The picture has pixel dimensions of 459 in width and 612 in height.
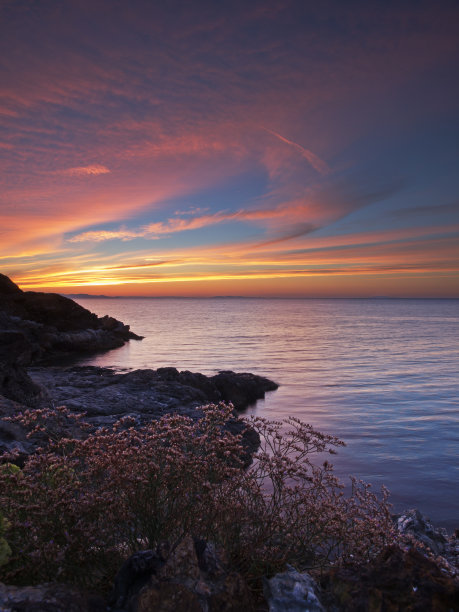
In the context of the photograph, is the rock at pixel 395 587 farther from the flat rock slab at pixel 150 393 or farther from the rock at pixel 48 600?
the flat rock slab at pixel 150 393

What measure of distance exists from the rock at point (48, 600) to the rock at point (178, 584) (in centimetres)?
23

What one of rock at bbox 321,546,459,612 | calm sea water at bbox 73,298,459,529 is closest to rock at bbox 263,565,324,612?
rock at bbox 321,546,459,612

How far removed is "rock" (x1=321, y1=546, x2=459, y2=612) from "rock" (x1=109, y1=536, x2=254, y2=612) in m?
0.72

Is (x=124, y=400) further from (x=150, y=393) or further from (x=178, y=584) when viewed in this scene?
(x=178, y=584)

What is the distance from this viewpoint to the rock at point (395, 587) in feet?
9.34

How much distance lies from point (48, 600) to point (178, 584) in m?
0.87

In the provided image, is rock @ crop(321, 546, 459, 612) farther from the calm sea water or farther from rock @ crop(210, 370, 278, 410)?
rock @ crop(210, 370, 278, 410)

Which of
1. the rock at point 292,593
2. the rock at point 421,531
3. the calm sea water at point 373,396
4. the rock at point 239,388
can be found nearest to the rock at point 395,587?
the rock at point 292,593

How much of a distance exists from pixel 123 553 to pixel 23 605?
1203 mm

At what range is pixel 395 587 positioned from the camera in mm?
2971

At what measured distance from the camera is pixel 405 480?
40.2 ft

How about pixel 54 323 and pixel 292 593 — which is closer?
pixel 292 593

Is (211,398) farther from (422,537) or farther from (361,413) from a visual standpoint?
(422,537)

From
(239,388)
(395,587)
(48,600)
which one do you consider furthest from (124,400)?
(395,587)
